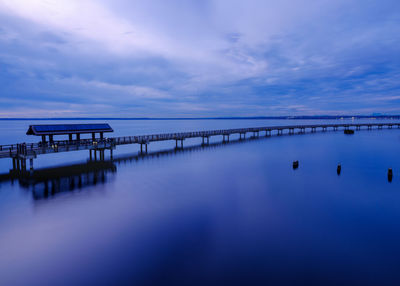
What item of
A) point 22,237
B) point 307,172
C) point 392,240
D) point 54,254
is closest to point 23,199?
point 22,237

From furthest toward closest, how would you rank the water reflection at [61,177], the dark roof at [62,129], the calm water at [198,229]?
the dark roof at [62,129], the water reflection at [61,177], the calm water at [198,229]

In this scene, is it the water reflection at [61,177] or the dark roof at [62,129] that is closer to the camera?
the water reflection at [61,177]

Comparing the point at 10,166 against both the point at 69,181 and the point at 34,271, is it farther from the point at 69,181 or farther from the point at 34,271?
the point at 34,271

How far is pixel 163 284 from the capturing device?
10383 mm

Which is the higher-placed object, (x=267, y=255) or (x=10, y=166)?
(x=10, y=166)

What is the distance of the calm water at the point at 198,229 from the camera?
11.0 metres

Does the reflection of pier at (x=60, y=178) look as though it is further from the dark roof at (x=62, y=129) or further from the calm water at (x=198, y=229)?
the dark roof at (x=62, y=129)

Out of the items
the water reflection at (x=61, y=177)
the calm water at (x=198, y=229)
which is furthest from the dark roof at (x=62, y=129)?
the calm water at (x=198, y=229)

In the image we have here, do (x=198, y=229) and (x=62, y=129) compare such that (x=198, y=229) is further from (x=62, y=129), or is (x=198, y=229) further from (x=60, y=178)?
(x=62, y=129)

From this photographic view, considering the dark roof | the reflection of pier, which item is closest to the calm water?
the reflection of pier

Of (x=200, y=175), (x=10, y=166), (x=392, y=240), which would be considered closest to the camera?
(x=392, y=240)

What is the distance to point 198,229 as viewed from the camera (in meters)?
15.3

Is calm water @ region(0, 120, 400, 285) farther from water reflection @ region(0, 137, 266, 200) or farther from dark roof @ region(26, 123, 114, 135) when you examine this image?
dark roof @ region(26, 123, 114, 135)

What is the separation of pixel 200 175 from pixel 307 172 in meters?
13.7
